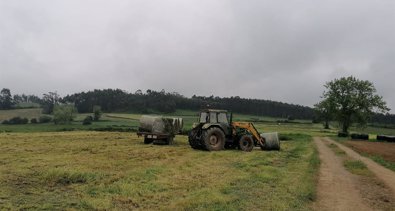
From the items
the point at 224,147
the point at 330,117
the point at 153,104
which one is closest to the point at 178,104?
the point at 153,104

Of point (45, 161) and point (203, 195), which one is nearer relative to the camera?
point (203, 195)

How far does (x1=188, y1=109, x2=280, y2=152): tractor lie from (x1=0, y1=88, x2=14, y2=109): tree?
12156 centimetres

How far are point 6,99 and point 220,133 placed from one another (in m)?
128

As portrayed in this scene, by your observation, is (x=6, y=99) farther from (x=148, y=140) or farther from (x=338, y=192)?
(x=338, y=192)

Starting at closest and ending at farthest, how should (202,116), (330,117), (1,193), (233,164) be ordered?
(1,193) → (233,164) → (202,116) → (330,117)

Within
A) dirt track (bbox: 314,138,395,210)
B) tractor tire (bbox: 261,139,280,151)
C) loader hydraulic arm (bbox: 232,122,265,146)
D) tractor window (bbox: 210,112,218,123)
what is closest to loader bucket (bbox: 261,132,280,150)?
tractor tire (bbox: 261,139,280,151)

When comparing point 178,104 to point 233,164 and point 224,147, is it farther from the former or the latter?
point 233,164

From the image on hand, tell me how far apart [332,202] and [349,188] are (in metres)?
2.54

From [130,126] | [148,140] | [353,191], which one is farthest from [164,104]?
[353,191]

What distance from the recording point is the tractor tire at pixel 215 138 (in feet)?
73.2

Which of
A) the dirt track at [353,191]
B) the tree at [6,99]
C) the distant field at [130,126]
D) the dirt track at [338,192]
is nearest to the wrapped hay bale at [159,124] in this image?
the dirt track at [353,191]

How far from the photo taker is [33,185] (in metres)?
10.1

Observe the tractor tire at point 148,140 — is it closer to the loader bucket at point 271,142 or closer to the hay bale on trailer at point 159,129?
the hay bale on trailer at point 159,129

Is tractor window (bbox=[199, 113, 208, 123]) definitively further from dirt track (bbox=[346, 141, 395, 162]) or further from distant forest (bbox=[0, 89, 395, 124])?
distant forest (bbox=[0, 89, 395, 124])
